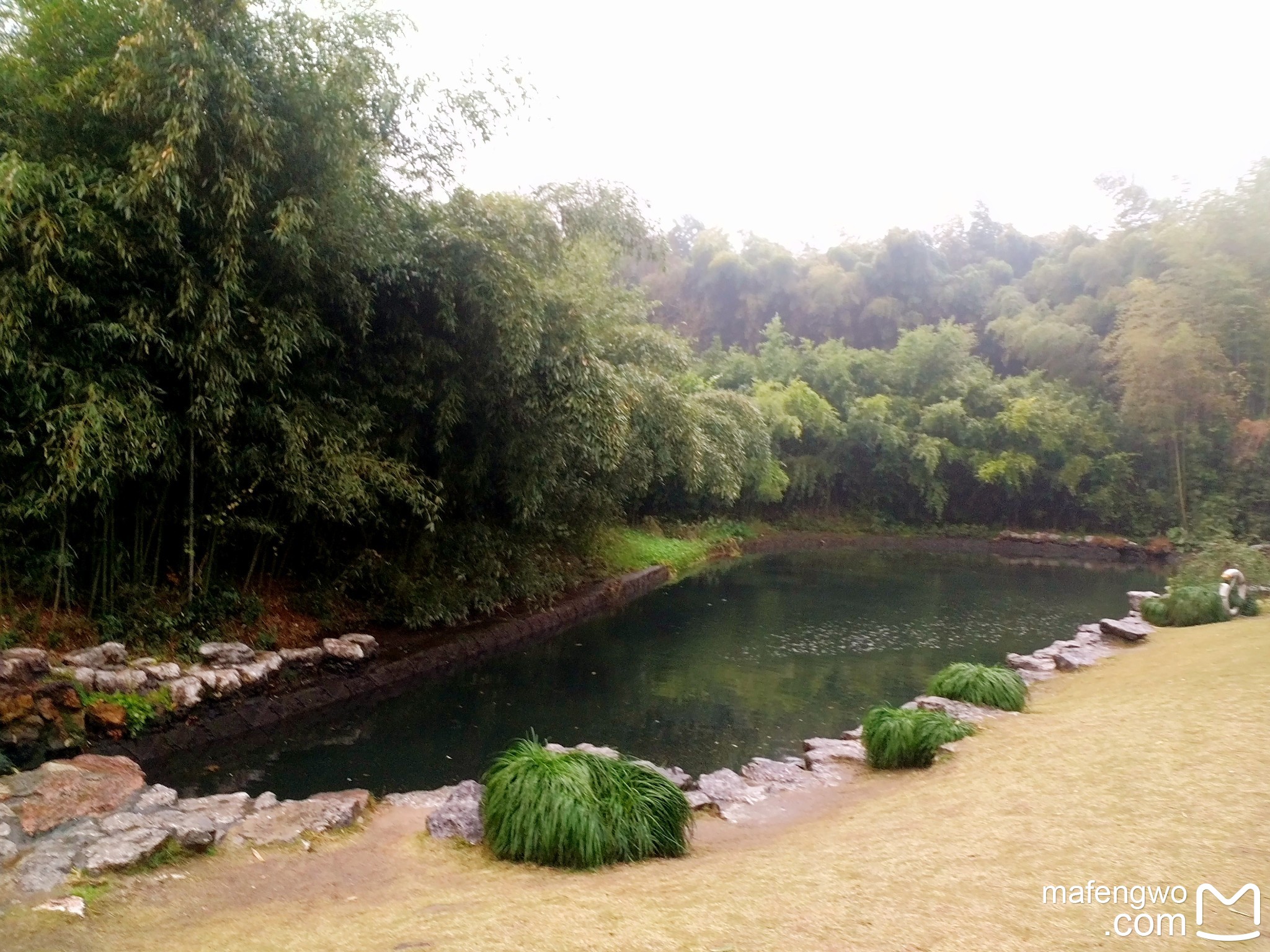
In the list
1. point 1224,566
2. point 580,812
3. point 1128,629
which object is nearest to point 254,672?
point 580,812

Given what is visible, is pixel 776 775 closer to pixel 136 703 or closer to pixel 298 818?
pixel 298 818

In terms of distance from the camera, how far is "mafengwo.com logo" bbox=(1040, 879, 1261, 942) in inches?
89.4

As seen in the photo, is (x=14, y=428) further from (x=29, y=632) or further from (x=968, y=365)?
(x=968, y=365)

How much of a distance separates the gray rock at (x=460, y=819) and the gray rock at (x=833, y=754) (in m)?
2.40

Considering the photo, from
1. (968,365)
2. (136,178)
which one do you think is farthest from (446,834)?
(968,365)

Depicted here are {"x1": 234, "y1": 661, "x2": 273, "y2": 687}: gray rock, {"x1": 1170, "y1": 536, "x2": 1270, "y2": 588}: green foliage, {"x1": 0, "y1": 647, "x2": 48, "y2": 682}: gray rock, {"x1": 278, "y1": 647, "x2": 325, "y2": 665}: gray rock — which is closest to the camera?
{"x1": 0, "y1": 647, "x2": 48, "y2": 682}: gray rock

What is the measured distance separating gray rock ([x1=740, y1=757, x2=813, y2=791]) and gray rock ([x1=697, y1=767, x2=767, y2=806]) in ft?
0.37

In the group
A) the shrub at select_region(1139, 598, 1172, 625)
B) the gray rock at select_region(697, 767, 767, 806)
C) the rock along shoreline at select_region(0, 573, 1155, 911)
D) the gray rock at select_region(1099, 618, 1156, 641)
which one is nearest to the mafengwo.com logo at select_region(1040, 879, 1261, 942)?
the rock along shoreline at select_region(0, 573, 1155, 911)

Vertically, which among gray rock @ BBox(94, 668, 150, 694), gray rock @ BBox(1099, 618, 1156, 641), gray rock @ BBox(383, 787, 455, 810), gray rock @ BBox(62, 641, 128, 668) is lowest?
gray rock @ BBox(383, 787, 455, 810)

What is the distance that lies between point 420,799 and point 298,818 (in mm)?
800

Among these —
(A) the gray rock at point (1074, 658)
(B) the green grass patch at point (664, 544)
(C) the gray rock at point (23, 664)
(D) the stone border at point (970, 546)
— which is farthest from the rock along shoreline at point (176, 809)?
→ (D) the stone border at point (970, 546)

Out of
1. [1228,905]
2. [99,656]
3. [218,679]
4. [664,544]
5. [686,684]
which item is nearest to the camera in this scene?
[1228,905]

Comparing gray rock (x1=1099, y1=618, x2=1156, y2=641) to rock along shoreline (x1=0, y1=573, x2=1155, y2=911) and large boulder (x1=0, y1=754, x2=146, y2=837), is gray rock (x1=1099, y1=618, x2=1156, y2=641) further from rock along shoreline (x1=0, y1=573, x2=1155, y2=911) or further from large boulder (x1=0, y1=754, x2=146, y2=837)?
large boulder (x1=0, y1=754, x2=146, y2=837)

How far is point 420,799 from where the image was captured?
4.91m
